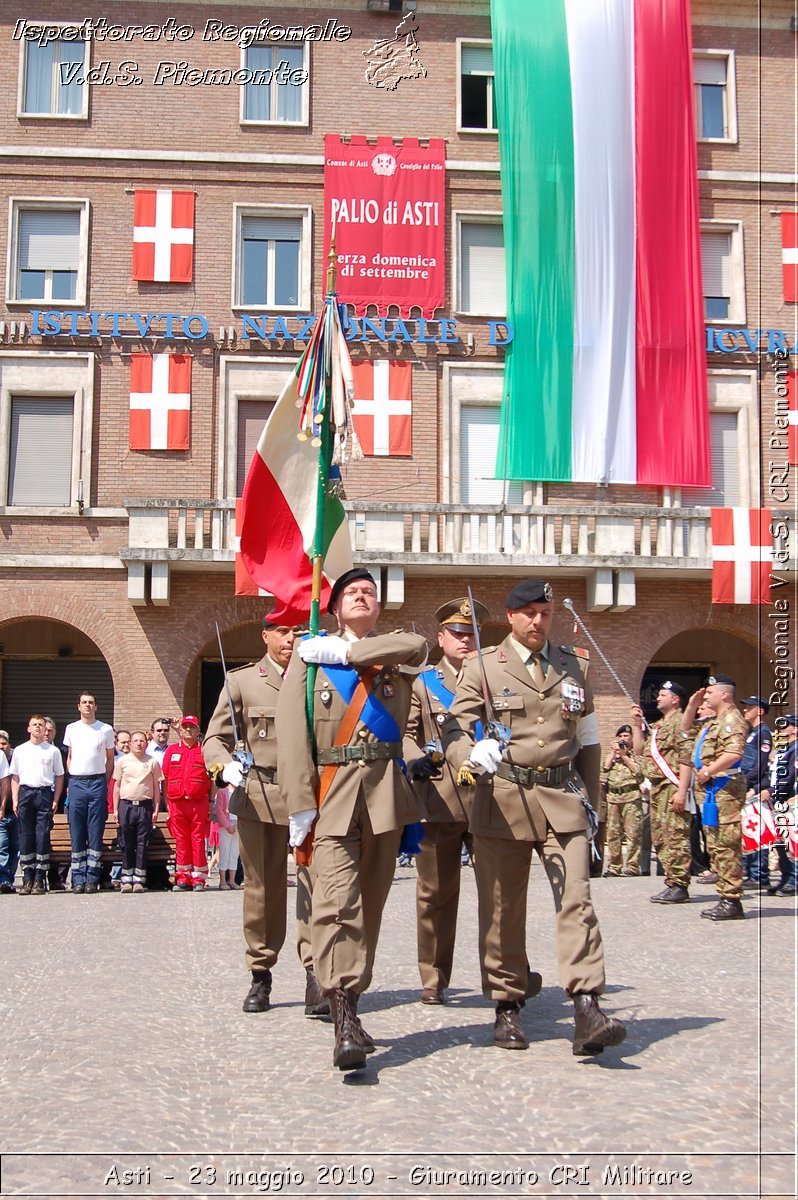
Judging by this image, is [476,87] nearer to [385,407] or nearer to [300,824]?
[385,407]

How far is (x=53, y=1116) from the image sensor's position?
4.79m

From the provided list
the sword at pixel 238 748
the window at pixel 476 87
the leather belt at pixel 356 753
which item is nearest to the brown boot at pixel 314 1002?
the sword at pixel 238 748

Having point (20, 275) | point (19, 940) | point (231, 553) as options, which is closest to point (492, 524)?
point (231, 553)

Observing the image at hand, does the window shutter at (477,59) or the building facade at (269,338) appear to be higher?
the window shutter at (477,59)

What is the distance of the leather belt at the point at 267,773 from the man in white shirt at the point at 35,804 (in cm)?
742

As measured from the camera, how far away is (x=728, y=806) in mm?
10812

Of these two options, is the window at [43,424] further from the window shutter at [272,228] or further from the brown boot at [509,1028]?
the brown boot at [509,1028]

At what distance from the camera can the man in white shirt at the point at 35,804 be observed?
14.0m

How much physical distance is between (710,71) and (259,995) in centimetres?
2188

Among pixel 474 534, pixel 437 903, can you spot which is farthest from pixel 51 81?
pixel 437 903

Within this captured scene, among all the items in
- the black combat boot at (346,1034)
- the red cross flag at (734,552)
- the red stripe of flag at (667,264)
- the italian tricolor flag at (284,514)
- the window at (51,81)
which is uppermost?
the window at (51,81)

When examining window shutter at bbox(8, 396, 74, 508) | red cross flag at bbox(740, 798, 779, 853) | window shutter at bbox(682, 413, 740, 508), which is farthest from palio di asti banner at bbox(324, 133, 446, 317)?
red cross flag at bbox(740, 798, 779, 853)

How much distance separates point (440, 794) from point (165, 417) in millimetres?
16059

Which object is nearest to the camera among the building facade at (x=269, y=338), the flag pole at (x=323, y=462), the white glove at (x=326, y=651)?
the white glove at (x=326, y=651)
